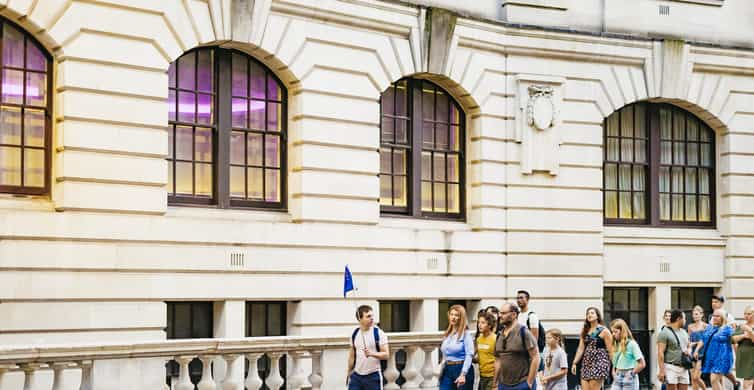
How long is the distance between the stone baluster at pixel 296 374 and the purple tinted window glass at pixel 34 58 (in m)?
6.80

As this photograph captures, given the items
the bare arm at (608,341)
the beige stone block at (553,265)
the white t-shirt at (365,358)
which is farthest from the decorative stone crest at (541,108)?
the white t-shirt at (365,358)

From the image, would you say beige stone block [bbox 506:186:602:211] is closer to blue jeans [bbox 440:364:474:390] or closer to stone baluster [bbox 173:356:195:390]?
blue jeans [bbox 440:364:474:390]

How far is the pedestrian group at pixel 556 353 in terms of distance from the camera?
760 inches

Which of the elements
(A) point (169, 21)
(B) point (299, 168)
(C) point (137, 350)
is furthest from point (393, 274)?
(C) point (137, 350)

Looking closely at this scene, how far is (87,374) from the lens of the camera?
1848cm

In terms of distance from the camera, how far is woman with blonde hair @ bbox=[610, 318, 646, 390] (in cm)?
2220

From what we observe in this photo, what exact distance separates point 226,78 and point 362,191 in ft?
12.2

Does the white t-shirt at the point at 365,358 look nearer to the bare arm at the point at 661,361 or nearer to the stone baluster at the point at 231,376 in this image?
the stone baluster at the point at 231,376

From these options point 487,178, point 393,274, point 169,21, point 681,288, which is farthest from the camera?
point 681,288

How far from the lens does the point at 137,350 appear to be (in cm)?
1877

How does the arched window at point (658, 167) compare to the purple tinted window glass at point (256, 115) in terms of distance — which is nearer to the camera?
the purple tinted window glass at point (256, 115)

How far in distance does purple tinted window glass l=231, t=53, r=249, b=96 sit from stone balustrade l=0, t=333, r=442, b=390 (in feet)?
18.3

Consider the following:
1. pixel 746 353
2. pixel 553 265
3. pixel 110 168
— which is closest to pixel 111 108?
pixel 110 168

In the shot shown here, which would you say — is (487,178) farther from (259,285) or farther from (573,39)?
(259,285)
